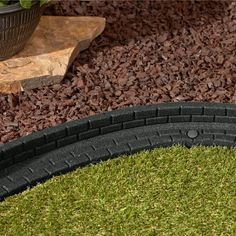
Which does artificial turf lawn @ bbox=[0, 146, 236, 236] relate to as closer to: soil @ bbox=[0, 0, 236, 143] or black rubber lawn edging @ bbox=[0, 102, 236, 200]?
black rubber lawn edging @ bbox=[0, 102, 236, 200]

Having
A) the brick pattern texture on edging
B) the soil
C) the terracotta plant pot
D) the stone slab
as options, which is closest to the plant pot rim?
the terracotta plant pot

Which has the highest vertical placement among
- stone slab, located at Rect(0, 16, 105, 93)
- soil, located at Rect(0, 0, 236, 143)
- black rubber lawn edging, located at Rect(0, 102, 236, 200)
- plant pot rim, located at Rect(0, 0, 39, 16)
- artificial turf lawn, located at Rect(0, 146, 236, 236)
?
plant pot rim, located at Rect(0, 0, 39, 16)

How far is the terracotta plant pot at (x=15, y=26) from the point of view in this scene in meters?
5.91

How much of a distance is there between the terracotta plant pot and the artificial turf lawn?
141 centimetres

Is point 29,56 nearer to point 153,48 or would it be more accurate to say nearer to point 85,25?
point 85,25

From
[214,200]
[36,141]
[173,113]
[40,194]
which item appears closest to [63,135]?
[36,141]

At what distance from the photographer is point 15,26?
6047 mm

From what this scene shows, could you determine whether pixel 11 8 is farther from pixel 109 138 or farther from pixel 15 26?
pixel 109 138

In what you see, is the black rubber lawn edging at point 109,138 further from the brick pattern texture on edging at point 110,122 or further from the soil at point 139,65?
the soil at point 139,65

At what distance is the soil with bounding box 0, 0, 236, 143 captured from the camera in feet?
19.7

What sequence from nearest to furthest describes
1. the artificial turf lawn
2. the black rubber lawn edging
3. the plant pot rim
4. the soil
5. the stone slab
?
the artificial turf lawn → the black rubber lawn edging → the plant pot rim → the soil → the stone slab

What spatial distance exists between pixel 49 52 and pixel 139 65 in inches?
33.4

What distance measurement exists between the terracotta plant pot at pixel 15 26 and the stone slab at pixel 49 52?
0.14 m

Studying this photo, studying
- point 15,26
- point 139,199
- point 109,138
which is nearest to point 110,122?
point 109,138
